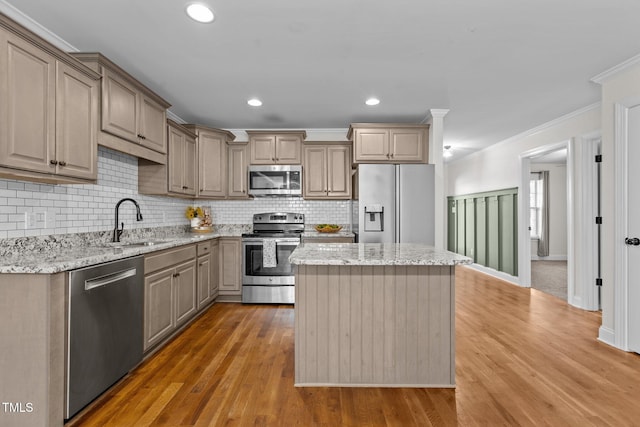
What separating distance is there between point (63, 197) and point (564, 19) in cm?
379

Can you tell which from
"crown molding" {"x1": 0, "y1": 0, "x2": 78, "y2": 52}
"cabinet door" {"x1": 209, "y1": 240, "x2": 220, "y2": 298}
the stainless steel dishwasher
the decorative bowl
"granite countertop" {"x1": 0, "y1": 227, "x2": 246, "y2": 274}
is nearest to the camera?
"granite countertop" {"x1": 0, "y1": 227, "x2": 246, "y2": 274}

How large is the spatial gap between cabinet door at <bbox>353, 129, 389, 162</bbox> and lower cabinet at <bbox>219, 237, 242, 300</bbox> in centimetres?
201

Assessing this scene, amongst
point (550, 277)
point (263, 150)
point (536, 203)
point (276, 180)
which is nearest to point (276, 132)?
point (263, 150)

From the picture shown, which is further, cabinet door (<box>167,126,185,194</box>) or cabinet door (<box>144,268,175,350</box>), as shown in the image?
cabinet door (<box>167,126,185,194</box>)

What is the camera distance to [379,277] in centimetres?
223

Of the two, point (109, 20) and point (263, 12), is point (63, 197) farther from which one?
point (263, 12)

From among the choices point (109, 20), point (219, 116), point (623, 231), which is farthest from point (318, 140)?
point (623, 231)

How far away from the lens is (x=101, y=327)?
2.03m

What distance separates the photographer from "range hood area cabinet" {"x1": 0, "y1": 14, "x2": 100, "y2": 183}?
176 centimetres

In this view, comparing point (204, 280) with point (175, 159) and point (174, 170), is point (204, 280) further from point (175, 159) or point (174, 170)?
point (175, 159)

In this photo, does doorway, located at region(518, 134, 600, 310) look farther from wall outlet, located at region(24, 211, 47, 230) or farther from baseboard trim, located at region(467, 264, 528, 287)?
wall outlet, located at region(24, 211, 47, 230)

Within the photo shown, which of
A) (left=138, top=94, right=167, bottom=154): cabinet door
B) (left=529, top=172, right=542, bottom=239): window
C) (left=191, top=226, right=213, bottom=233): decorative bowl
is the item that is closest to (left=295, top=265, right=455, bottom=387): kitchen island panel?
(left=138, top=94, right=167, bottom=154): cabinet door

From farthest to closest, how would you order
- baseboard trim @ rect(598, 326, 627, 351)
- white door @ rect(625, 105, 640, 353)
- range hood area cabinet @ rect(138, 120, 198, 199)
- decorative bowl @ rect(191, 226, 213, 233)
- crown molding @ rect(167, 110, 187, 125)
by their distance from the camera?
decorative bowl @ rect(191, 226, 213, 233)
crown molding @ rect(167, 110, 187, 125)
range hood area cabinet @ rect(138, 120, 198, 199)
baseboard trim @ rect(598, 326, 627, 351)
white door @ rect(625, 105, 640, 353)

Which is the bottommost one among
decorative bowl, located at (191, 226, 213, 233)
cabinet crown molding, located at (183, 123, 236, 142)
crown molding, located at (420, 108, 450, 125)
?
decorative bowl, located at (191, 226, 213, 233)
